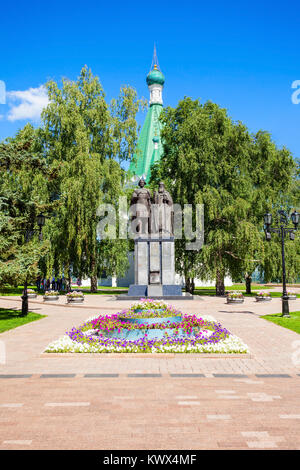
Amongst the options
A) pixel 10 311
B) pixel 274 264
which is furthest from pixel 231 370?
pixel 274 264

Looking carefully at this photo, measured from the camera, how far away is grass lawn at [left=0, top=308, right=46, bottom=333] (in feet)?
44.5

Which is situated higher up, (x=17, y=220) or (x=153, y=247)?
(x=17, y=220)

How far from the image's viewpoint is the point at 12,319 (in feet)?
51.3

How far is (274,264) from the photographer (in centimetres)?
2938

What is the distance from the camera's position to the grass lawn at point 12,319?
13578 mm

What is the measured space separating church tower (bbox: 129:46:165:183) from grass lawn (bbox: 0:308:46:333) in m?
29.9

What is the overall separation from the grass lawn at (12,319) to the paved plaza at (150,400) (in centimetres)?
435

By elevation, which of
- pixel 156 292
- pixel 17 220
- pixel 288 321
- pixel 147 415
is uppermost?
pixel 17 220

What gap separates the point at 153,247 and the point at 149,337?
45.8ft

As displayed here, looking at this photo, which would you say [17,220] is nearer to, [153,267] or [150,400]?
[153,267]

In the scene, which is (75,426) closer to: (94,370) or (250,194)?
(94,370)

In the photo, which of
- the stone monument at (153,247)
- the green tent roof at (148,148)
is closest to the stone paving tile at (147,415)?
Result: the stone monument at (153,247)

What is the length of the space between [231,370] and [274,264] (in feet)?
76.9

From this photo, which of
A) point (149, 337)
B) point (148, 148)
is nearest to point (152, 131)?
point (148, 148)
